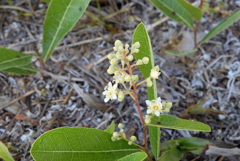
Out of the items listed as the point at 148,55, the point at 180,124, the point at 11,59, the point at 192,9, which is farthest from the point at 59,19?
the point at 180,124

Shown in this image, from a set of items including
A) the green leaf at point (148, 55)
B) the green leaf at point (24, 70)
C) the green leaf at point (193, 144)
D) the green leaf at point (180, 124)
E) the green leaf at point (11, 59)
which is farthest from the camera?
the green leaf at point (24, 70)

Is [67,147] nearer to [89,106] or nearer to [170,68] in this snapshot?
[89,106]

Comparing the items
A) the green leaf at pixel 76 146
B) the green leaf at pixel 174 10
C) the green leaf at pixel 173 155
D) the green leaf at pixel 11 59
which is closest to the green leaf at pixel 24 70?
the green leaf at pixel 11 59

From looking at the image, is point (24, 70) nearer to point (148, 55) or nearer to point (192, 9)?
point (148, 55)

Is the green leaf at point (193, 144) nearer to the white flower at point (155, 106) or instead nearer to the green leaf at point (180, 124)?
the green leaf at point (180, 124)

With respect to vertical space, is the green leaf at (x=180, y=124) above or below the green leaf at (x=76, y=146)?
above

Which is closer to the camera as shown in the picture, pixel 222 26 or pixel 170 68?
pixel 222 26

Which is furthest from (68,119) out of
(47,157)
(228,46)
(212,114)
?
(228,46)
